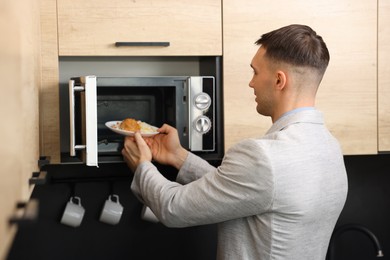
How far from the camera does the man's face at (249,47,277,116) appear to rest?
1.53 m

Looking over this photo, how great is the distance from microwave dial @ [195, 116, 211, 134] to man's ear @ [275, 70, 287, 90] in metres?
0.42

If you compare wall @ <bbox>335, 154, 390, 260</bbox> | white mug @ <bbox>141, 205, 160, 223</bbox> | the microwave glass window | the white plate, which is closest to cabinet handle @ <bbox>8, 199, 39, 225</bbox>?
the white plate

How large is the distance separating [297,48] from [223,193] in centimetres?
42

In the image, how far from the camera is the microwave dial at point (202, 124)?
1.88m

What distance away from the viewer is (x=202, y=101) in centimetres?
187

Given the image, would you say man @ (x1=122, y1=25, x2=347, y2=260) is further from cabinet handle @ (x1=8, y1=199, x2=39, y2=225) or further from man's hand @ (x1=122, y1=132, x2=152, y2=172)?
cabinet handle @ (x1=8, y1=199, x2=39, y2=225)

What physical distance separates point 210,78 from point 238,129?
0.21 meters

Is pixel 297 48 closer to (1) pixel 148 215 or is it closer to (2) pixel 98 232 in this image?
Answer: (1) pixel 148 215

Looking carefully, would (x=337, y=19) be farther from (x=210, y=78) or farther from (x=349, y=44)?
(x=210, y=78)

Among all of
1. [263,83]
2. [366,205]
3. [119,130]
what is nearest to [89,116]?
[119,130]

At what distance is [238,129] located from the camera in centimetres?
197

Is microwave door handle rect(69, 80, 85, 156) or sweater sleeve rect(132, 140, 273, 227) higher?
microwave door handle rect(69, 80, 85, 156)

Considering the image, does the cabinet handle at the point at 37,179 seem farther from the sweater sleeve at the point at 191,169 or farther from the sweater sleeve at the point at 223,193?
the sweater sleeve at the point at 191,169

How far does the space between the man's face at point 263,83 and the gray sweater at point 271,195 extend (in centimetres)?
7
